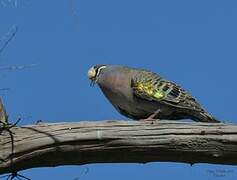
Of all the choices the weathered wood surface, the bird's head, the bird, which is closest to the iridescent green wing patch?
the bird

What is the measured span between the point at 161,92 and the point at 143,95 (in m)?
0.20

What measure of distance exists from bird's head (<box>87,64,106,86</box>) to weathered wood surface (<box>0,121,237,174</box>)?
9.48ft

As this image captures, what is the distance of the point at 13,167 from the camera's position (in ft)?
12.0

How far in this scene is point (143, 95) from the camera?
21.5ft

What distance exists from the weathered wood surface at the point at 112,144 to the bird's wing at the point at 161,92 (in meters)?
2.64

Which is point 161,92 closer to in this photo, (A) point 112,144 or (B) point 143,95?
(B) point 143,95

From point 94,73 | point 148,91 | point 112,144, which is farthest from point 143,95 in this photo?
point 112,144

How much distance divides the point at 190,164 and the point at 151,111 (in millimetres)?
2725

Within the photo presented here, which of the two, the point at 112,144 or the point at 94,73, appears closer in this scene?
the point at 112,144

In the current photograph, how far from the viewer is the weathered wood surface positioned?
12.0 feet

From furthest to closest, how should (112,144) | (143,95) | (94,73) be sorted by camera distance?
(94,73)
(143,95)
(112,144)

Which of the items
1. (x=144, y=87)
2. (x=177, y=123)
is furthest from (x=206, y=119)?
(x=177, y=123)

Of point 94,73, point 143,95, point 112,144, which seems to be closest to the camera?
point 112,144

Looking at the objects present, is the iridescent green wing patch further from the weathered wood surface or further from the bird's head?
the weathered wood surface
